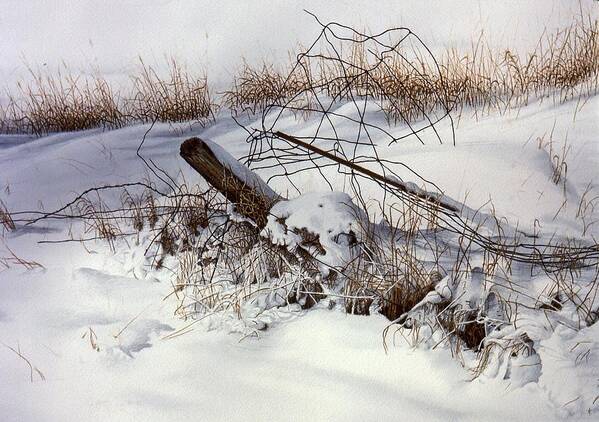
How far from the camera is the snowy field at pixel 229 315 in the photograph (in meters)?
1.50

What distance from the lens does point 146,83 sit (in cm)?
255

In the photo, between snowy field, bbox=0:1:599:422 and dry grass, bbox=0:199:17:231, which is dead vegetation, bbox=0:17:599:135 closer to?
snowy field, bbox=0:1:599:422

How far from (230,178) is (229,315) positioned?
0.45m

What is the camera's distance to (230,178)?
6.45 feet

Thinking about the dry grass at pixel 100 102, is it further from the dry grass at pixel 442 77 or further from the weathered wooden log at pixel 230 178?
the weathered wooden log at pixel 230 178

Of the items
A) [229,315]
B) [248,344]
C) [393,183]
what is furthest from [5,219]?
[393,183]

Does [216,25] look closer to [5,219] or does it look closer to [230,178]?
[230,178]

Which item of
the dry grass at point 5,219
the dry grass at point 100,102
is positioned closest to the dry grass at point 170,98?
the dry grass at point 100,102

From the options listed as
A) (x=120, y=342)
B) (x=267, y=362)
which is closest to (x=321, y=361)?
(x=267, y=362)

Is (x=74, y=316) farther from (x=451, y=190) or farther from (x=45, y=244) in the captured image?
(x=451, y=190)

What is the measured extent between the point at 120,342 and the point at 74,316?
238mm

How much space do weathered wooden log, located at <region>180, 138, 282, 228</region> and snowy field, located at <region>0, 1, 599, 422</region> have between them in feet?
0.98

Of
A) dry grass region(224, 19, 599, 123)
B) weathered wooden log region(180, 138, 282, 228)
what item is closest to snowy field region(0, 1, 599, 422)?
dry grass region(224, 19, 599, 123)

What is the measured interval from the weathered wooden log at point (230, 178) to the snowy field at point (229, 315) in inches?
11.7
